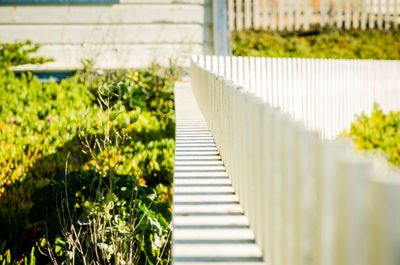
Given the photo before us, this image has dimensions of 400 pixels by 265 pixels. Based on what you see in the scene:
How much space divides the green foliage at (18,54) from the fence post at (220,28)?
2657 millimetres

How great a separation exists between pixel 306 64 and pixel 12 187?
11.6ft

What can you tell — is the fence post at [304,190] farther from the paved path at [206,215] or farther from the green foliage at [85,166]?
the green foliage at [85,166]

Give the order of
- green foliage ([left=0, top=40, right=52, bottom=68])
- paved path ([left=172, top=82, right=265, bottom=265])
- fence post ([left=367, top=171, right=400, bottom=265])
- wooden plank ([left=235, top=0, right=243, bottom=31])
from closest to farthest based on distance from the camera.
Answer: fence post ([left=367, top=171, right=400, bottom=265]) < paved path ([left=172, top=82, right=265, bottom=265]) < green foliage ([left=0, top=40, right=52, bottom=68]) < wooden plank ([left=235, top=0, right=243, bottom=31])

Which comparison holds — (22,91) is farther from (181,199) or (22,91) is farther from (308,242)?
→ (308,242)

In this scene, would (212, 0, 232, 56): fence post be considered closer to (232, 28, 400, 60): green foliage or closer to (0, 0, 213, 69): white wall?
(0, 0, 213, 69): white wall

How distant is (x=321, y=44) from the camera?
1376 cm

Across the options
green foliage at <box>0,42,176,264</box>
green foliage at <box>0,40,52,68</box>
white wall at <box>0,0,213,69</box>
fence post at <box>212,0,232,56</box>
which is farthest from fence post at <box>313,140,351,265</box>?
green foliage at <box>0,40,52,68</box>

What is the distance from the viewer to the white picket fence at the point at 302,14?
1545 centimetres

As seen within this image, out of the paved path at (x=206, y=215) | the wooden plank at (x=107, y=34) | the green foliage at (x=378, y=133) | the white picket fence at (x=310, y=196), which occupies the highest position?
the wooden plank at (x=107, y=34)

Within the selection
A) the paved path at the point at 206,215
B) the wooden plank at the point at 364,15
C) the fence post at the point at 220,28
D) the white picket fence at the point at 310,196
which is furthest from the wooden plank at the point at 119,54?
the wooden plank at the point at 364,15

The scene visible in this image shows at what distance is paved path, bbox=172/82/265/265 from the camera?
64.3 inches

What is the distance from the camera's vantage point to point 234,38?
1379cm

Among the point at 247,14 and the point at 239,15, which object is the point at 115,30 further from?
the point at 247,14

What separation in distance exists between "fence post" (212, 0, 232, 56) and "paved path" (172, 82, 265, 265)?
5.31 metres
